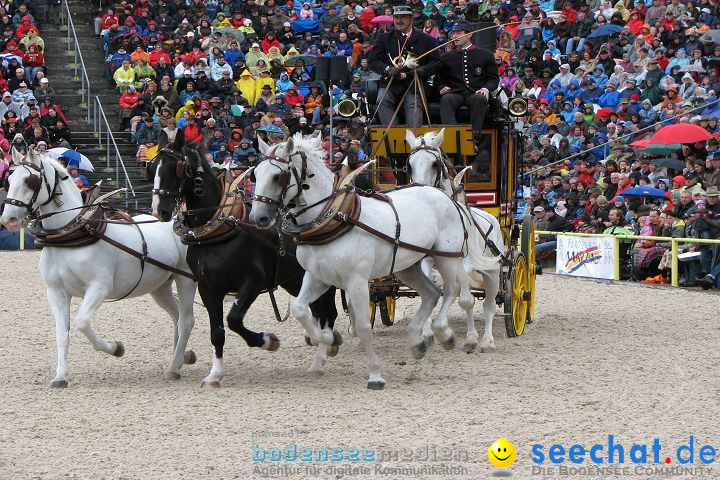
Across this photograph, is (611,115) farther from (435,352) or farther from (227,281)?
(227,281)

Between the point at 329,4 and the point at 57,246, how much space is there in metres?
19.7

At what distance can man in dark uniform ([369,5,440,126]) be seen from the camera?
36.7 ft

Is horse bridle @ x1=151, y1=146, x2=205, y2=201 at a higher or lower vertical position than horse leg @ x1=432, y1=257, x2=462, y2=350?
higher

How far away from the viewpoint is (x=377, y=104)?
37.1 feet

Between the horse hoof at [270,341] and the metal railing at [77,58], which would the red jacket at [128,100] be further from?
the horse hoof at [270,341]

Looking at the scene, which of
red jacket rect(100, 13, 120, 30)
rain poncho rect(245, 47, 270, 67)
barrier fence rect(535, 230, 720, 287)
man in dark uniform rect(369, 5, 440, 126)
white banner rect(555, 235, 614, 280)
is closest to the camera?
man in dark uniform rect(369, 5, 440, 126)

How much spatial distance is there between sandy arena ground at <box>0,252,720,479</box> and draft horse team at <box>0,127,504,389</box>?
0.40 meters

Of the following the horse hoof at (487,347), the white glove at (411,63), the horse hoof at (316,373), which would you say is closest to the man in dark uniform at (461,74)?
the white glove at (411,63)

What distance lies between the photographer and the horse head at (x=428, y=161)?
985 cm

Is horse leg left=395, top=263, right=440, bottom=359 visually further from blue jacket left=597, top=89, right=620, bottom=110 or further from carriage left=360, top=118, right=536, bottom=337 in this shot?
blue jacket left=597, top=89, right=620, bottom=110

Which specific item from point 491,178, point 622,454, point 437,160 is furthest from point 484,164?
point 622,454

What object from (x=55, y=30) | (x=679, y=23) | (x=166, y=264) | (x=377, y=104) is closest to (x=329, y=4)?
(x=55, y=30)

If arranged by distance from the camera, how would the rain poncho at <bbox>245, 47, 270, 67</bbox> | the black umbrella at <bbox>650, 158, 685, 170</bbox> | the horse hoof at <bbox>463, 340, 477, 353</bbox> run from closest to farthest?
the horse hoof at <bbox>463, 340, 477, 353</bbox>, the black umbrella at <bbox>650, 158, 685, 170</bbox>, the rain poncho at <bbox>245, 47, 270, 67</bbox>

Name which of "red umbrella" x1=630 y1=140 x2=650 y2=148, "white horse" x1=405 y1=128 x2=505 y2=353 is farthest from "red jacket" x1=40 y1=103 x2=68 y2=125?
"white horse" x1=405 y1=128 x2=505 y2=353
